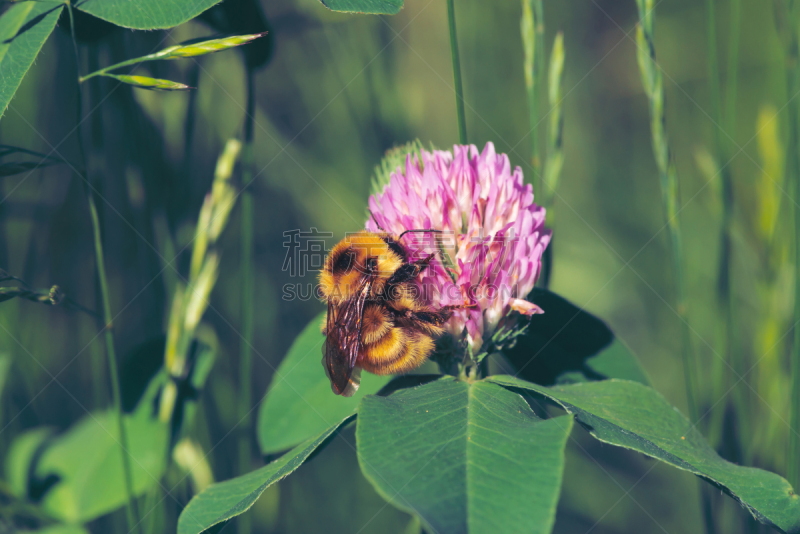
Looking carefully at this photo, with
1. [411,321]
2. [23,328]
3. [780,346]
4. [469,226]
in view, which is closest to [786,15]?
[780,346]

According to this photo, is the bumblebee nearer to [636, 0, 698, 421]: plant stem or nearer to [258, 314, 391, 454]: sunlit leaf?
[258, 314, 391, 454]: sunlit leaf

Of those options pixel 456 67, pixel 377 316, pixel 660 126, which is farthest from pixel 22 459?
pixel 660 126

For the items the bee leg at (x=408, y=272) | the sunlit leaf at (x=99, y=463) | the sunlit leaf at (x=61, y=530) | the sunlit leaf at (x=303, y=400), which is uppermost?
the bee leg at (x=408, y=272)

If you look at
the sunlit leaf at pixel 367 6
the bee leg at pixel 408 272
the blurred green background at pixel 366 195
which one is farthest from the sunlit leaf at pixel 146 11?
the bee leg at pixel 408 272

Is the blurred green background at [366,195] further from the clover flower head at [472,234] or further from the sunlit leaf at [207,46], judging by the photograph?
the clover flower head at [472,234]

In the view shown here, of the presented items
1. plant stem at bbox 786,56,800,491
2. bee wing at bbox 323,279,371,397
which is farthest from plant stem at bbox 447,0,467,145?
plant stem at bbox 786,56,800,491

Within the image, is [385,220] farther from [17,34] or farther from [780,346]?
[780,346]
